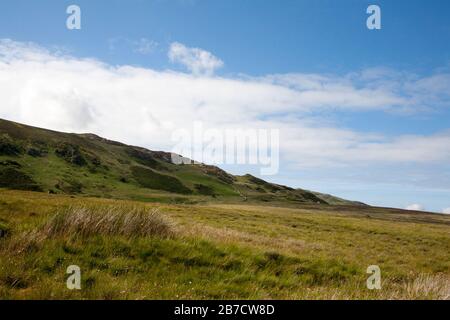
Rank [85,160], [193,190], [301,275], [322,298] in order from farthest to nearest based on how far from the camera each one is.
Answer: [193,190]
[85,160]
[301,275]
[322,298]

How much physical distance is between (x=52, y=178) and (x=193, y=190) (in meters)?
64.8

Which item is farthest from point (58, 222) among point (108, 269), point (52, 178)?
point (52, 178)

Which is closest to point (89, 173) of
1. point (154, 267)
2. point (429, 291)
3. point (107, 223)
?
point (107, 223)

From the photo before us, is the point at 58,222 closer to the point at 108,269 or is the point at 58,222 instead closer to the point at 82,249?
the point at 82,249

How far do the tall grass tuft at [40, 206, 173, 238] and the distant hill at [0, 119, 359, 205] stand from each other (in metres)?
86.5

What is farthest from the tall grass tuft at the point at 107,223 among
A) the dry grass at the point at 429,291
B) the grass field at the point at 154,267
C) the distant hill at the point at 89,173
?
the distant hill at the point at 89,173

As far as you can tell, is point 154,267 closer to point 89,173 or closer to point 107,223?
point 107,223

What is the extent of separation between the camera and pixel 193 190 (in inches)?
6462

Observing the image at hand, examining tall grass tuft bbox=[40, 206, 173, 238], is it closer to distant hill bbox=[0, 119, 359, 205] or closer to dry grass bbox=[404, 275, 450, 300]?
dry grass bbox=[404, 275, 450, 300]

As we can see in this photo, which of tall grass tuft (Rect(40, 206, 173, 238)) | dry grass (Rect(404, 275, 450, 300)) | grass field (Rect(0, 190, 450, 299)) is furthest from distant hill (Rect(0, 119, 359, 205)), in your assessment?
dry grass (Rect(404, 275, 450, 300))

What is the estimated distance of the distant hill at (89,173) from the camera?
10600 centimetres

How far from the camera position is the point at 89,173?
434ft

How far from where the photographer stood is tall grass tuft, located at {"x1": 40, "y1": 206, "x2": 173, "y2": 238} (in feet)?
40.6
